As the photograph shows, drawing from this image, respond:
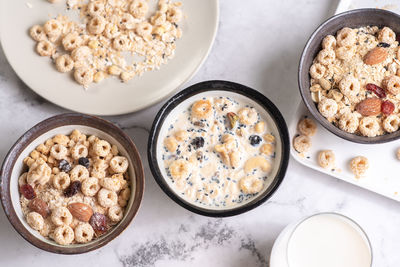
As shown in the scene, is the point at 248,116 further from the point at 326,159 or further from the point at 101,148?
the point at 101,148

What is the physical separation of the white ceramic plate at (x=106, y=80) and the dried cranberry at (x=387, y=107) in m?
0.48

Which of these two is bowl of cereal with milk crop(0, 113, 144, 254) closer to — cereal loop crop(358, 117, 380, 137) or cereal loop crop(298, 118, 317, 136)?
cereal loop crop(298, 118, 317, 136)

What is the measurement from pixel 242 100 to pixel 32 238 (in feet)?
2.06

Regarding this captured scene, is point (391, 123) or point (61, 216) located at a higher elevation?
point (391, 123)

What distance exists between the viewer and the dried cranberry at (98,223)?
1.39 meters

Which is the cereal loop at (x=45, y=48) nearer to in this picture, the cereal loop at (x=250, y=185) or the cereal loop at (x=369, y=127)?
the cereal loop at (x=250, y=185)

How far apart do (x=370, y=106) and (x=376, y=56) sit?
0.13m

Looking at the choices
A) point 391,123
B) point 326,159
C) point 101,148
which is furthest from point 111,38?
point 391,123

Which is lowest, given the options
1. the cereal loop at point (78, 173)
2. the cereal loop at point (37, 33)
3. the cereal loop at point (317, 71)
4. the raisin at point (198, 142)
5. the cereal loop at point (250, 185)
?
the cereal loop at point (250, 185)

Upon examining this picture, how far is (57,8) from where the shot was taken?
1513mm

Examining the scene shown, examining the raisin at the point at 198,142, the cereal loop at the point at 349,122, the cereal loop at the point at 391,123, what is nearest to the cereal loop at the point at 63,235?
the raisin at the point at 198,142

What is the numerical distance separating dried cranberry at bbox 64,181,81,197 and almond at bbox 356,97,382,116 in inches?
29.0

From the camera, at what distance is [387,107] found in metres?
1.41

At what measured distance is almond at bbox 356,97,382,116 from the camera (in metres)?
1.41
